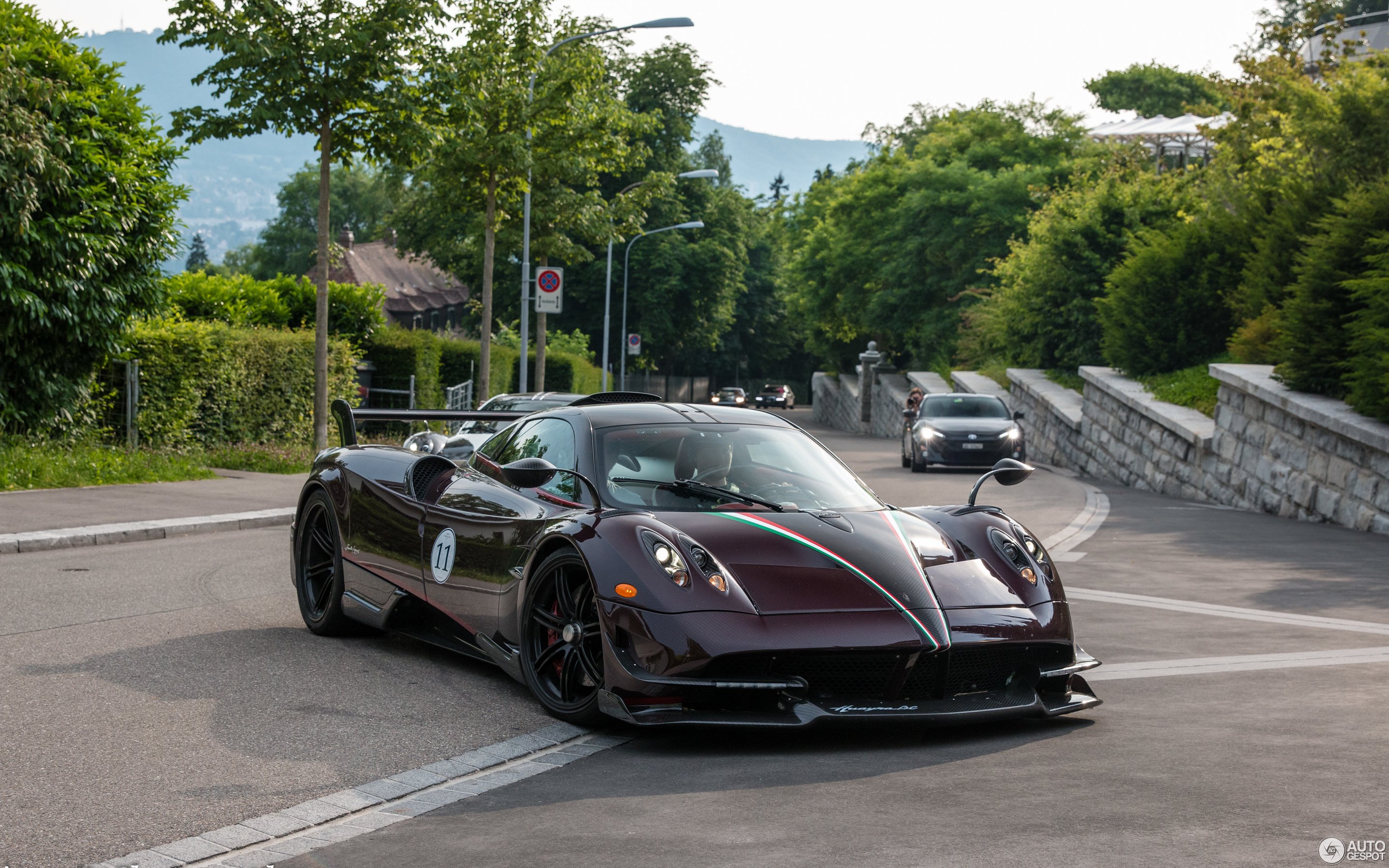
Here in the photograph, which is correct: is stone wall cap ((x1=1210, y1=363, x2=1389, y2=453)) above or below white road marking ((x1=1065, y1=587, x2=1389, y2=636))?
above

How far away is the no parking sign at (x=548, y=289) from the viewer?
96.3 ft

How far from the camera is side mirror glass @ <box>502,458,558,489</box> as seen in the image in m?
6.12

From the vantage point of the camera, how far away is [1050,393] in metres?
32.3

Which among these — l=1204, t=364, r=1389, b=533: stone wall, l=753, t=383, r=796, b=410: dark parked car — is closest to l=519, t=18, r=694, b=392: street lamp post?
l=1204, t=364, r=1389, b=533: stone wall

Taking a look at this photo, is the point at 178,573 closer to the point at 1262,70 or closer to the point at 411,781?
the point at 411,781

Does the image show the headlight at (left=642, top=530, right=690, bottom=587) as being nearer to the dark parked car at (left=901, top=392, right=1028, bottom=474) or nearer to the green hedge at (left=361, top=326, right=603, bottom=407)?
the dark parked car at (left=901, top=392, right=1028, bottom=474)

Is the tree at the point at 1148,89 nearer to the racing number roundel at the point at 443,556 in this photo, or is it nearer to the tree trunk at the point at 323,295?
the tree trunk at the point at 323,295

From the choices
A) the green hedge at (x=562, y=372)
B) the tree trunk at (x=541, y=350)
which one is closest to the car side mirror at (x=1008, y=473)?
the tree trunk at (x=541, y=350)

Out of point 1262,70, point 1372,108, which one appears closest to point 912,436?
point 1372,108

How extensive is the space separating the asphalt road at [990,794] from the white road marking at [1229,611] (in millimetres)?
1548

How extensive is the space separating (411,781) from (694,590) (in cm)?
123

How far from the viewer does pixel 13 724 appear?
5652 mm

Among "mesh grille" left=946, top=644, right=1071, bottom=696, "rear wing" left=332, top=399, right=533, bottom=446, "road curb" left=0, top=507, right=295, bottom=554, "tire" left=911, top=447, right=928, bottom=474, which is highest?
"rear wing" left=332, top=399, right=533, bottom=446

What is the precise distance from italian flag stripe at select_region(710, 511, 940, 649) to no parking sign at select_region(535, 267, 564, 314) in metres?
23.6
